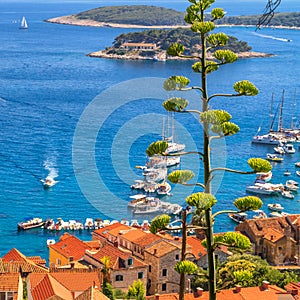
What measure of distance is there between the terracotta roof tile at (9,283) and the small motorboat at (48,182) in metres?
20.9

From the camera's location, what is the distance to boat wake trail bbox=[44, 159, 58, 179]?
117ft

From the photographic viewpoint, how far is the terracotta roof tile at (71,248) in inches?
848

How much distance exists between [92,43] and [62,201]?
77.3m

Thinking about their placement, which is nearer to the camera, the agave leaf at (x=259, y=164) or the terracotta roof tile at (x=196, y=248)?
the agave leaf at (x=259, y=164)

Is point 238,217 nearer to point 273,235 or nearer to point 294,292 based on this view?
point 273,235

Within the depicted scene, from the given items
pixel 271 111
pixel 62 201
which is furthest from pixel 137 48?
pixel 62 201

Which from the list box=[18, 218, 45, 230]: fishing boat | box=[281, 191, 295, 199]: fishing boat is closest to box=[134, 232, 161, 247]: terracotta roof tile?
box=[18, 218, 45, 230]: fishing boat

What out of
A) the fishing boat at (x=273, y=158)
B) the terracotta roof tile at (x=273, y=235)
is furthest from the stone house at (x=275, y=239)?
the fishing boat at (x=273, y=158)

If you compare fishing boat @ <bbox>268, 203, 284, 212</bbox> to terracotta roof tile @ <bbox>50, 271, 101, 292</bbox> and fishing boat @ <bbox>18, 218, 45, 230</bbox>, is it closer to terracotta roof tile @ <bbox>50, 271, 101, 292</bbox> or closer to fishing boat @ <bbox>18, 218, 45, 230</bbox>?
fishing boat @ <bbox>18, 218, 45, 230</bbox>

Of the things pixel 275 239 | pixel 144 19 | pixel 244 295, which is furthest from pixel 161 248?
pixel 144 19

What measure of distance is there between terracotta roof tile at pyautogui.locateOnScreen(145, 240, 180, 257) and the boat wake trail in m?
15.8

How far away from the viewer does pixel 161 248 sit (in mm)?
20031

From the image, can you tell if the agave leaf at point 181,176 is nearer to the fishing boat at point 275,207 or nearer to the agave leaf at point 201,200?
the agave leaf at point 201,200

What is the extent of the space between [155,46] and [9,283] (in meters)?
87.4
